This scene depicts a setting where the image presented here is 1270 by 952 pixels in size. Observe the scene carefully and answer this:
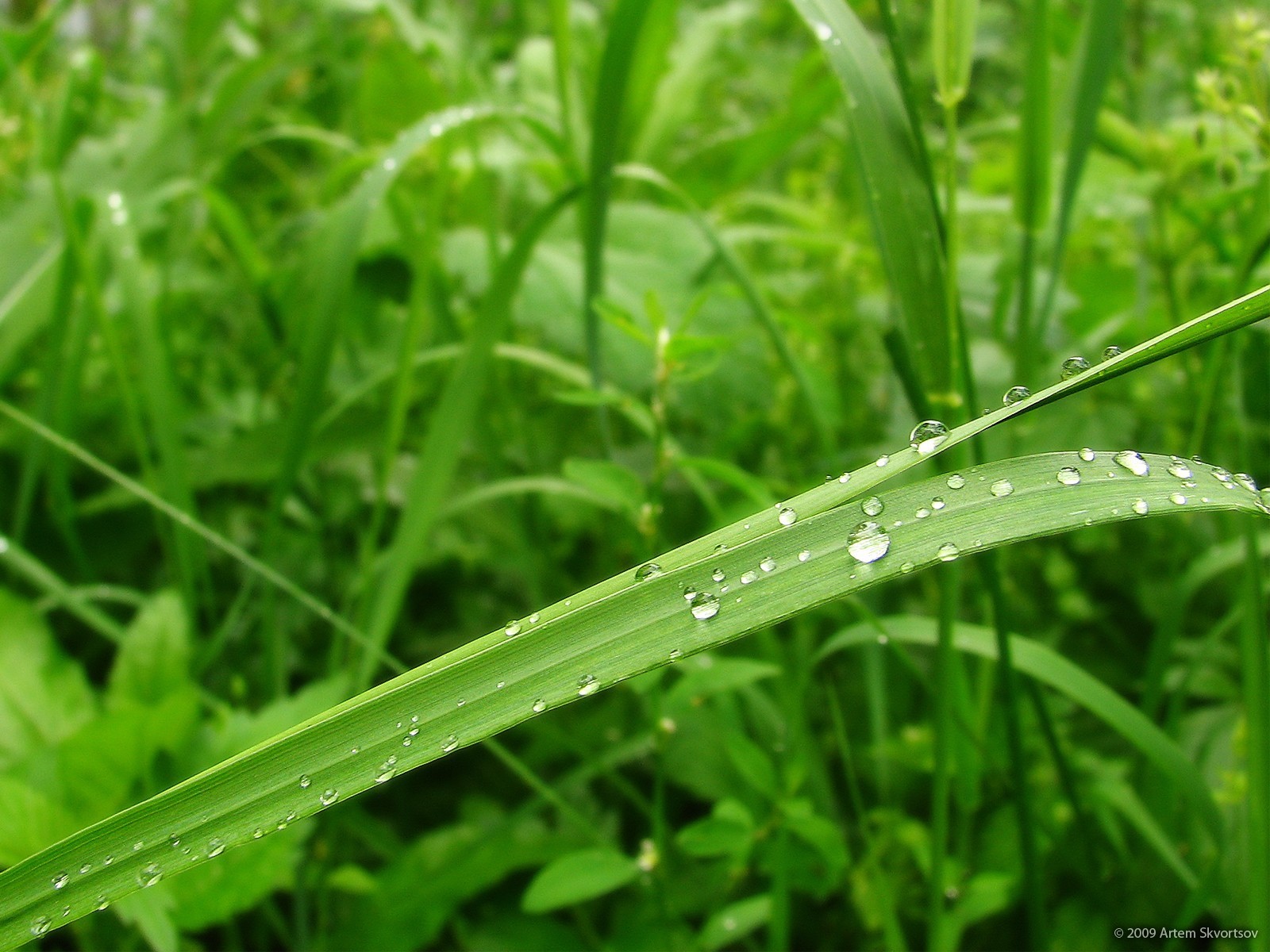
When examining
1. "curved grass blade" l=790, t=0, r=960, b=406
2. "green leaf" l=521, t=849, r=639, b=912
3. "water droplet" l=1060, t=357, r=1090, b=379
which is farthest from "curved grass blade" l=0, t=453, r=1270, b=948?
"green leaf" l=521, t=849, r=639, b=912

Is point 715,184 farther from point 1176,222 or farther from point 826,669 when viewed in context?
point 826,669

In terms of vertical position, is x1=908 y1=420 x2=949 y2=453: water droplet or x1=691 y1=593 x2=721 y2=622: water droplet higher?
x1=908 y1=420 x2=949 y2=453: water droplet

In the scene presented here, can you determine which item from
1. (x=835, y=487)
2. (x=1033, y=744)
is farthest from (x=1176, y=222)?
(x=835, y=487)

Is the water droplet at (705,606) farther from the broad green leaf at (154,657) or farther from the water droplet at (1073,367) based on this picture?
the broad green leaf at (154,657)

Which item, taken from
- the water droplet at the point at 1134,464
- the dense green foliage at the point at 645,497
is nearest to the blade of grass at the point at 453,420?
the dense green foliage at the point at 645,497

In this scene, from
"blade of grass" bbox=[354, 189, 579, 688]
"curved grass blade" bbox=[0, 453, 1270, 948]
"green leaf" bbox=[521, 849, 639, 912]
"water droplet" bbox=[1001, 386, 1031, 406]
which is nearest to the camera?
"curved grass blade" bbox=[0, 453, 1270, 948]

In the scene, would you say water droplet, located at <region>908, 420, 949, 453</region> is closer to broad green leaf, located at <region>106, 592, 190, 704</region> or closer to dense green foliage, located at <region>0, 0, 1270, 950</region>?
dense green foliage, located at <region>0, 0, 1270, 950</region>

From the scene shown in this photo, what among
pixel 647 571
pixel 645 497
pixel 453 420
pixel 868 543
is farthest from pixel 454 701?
pixel 453 420
